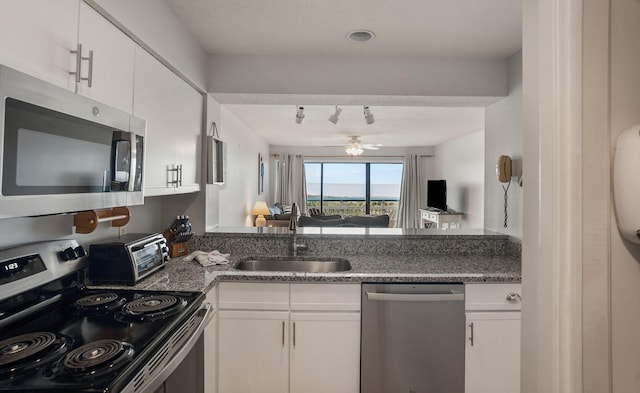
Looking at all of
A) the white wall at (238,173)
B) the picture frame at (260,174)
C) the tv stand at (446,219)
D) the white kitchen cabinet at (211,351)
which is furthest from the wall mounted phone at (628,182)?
the picture frame at (260,174)

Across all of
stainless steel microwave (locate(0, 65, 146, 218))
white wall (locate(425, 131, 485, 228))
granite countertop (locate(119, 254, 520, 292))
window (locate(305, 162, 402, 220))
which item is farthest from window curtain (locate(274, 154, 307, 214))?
stainless steel microwave (locate(0, 65, 146, 218))

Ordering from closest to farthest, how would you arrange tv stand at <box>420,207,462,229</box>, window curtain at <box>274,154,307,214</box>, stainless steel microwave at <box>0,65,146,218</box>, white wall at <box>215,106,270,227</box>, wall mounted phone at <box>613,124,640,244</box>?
wall mounted phone at <box>613,124,640,244</box> < stainless steel microwave at <box>0,65,146,218</box> < white wall at <box>215,106,270,227</box> < tv stand at <box>420,207,462,229</box> < window curtain at <box>274,154,307,214</box>

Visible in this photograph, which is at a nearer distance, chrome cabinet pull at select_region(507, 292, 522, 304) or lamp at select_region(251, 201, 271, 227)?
chrome cabinet pull at select_region(507, 292, 522, 304)

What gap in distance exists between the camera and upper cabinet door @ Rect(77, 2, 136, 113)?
1.16 meters

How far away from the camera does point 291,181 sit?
8.05 meters

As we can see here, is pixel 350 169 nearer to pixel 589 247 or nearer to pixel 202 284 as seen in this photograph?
pixel 202 284

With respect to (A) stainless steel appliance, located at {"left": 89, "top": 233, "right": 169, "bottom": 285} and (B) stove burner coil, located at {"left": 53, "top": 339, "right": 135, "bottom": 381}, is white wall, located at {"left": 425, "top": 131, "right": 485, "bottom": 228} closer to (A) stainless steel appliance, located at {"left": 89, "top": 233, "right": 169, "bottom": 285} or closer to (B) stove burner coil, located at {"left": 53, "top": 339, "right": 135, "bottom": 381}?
(A) stainless steel appliance, located at {"left": 89, "top": 233, "right": 169, "bottom": 285}

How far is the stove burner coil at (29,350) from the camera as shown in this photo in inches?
34.0

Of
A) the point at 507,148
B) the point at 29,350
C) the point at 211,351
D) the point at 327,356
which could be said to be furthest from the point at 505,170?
the point at 29,350

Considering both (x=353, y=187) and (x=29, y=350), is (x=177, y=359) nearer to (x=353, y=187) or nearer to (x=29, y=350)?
(x=29, y=350)

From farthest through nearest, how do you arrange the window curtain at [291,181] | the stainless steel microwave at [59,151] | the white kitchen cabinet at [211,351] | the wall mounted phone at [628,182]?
the window curtain at [291,181]
the white kitchen cabinet at [211,351]
the stainless steel microwave at [59,151]
the wall mounted phone at [628,182]

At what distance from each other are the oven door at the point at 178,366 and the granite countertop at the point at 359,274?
0.90ft

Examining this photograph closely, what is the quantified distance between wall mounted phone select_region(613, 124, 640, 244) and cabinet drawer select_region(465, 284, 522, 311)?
129 cm

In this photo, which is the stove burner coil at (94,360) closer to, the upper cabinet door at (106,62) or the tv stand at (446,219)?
the upper cabinet door at (106,62)
